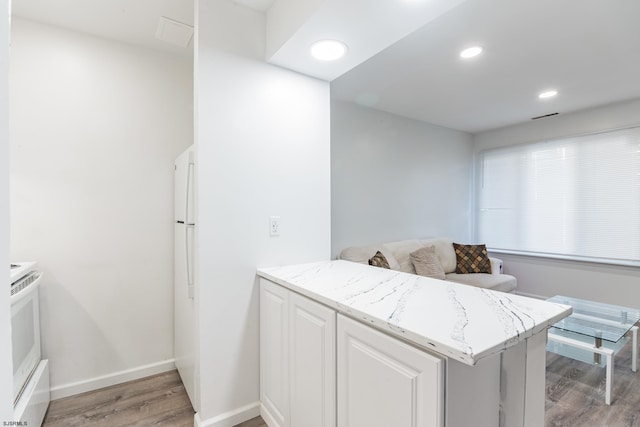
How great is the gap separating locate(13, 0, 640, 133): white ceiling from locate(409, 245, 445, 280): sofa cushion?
1819 mm

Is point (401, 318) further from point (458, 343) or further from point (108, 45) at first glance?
point (108, 45)

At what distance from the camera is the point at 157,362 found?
7.68 feet

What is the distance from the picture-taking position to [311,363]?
134 cm

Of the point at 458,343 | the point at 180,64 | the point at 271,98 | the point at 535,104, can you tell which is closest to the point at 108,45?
the point at 180,64

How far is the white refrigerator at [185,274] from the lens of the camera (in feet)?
5.91

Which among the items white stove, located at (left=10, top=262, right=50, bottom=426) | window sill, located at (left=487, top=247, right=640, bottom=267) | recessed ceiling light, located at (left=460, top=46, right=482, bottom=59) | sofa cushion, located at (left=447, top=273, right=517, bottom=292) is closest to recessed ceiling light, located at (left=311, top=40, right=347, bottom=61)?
recessed ceiling light, located at (left=460, top=46, right=482, bottom=59)

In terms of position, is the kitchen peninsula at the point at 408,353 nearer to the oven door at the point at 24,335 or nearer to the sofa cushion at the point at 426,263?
the oven door at the point at 24,335

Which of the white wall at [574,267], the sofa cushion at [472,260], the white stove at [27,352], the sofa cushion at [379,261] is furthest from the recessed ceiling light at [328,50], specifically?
the white wall at [574,267]

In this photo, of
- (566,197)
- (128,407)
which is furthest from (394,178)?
(128,407)

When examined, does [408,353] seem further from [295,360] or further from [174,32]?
[174,32]

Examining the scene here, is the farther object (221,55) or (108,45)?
(108,45)

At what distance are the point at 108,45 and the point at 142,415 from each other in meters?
A: 2.59

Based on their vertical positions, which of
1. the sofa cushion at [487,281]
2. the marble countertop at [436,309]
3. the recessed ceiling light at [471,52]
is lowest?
the sofa cushion at [487,281]

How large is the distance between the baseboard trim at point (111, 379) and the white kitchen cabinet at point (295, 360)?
1065 millimetres
